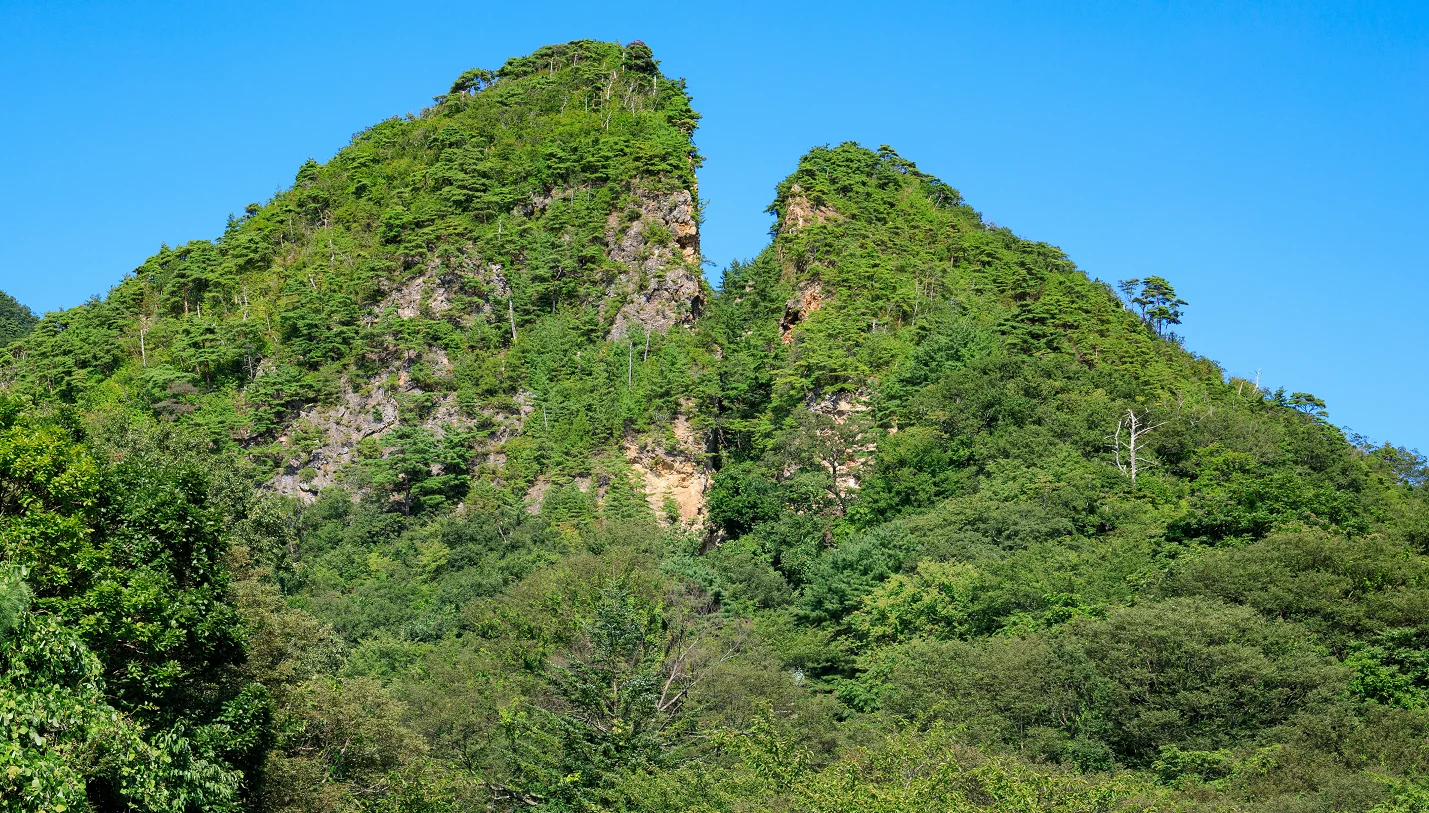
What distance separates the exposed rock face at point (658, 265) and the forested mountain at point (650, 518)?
0.26 m

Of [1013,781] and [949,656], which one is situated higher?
[949,656]

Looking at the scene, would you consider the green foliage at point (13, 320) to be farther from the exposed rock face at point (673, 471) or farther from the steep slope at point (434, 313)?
the exposed rock face at point (673, 471)

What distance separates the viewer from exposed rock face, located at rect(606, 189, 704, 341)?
2702 inches

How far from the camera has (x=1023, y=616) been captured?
40906mm

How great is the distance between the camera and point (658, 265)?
7031cm

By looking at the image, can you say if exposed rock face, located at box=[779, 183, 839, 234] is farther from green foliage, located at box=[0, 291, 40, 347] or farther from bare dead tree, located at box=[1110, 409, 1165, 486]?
green foliage, located at box=[0, 291, 40, 347]

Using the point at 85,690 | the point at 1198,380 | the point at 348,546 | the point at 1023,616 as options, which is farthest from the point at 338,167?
the point at 85,690

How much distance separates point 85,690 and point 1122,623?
85.2ft

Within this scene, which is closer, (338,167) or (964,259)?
(964,259)

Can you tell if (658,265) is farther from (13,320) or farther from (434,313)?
(13,320)

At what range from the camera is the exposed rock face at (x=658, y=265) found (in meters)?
68.6

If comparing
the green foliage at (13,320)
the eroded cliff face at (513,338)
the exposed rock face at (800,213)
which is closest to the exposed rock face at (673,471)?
the eroded cliff face at (513,338)

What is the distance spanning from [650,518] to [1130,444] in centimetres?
1941

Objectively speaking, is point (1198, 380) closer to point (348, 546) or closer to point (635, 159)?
point (635, 159)
